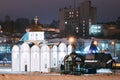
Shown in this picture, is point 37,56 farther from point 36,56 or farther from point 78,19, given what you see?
point 78,19

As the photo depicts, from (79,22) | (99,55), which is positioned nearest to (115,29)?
(79,22)

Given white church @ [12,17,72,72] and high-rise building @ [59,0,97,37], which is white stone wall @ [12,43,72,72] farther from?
high-rise building @ [59,0,97,37]

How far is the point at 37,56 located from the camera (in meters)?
47.2

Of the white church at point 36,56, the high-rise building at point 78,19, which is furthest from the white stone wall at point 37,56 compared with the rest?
the high-rise building at point 78,19

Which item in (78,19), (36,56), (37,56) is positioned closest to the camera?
(36,56)

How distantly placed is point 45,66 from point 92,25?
235 ft

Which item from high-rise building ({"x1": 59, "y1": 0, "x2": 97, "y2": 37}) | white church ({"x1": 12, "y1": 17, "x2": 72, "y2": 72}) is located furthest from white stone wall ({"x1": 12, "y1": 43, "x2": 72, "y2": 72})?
high-rise building ({"x1": 59, "y1": 0, "x2": 97, "y2": 37})

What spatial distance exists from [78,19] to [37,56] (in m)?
85.7

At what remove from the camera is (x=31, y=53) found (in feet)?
154

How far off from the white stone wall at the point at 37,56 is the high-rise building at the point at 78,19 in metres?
68.4

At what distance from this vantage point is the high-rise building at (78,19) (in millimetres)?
120875

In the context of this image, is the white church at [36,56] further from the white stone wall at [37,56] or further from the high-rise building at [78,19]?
the high-rise building at [78,19]

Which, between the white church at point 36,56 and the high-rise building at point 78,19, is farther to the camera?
the high-rise building at point 78,19

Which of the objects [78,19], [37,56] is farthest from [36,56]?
[78,19]
